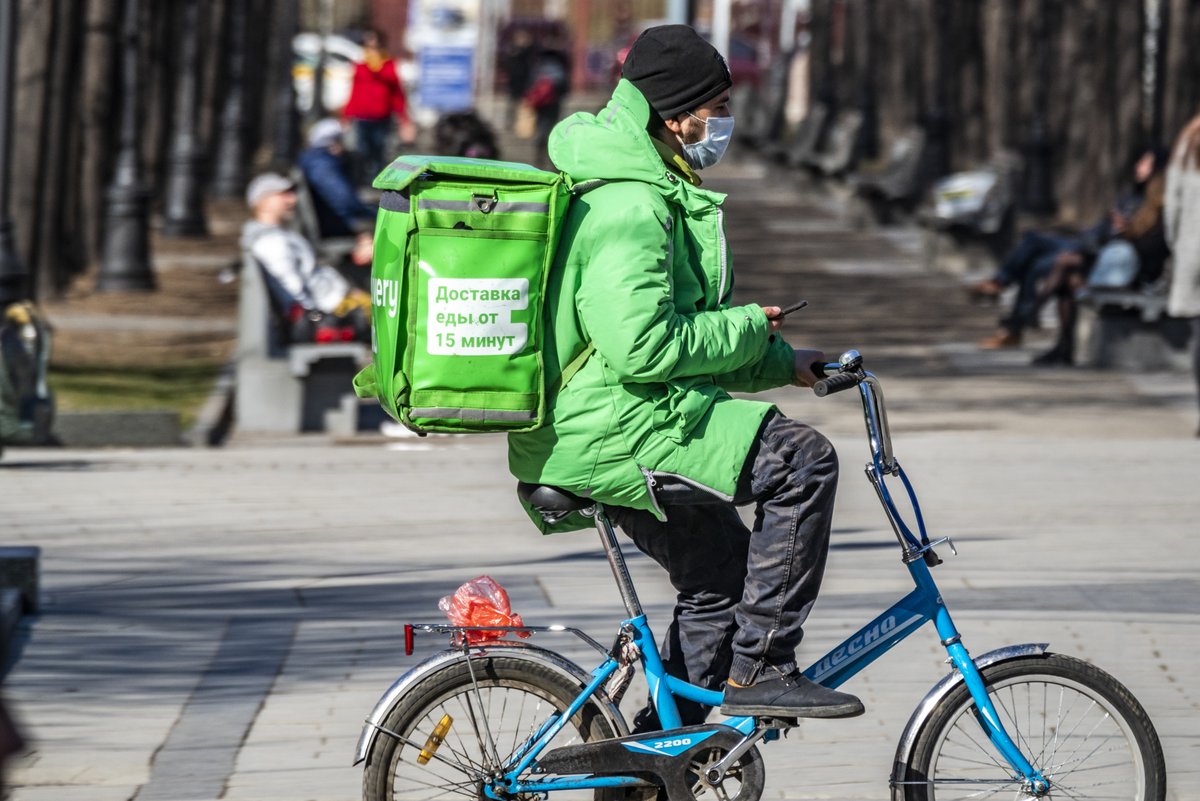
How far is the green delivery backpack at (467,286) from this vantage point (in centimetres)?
370

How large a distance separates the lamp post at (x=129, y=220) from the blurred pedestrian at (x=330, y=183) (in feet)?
14.0

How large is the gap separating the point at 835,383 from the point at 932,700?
0.73 m

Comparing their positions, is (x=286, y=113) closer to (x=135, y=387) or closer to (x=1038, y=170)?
(x=1038, y=170)

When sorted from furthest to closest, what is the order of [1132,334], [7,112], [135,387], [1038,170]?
[1038,170], [1132,334], [135,387], [7,112]

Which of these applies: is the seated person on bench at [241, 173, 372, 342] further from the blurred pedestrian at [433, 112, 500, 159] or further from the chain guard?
the chain guard

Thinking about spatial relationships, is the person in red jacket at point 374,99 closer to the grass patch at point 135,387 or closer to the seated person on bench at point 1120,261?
the grass patch at point 135,387

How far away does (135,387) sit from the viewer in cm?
1328

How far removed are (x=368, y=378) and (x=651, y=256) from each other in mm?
834

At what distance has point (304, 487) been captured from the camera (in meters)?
9.36

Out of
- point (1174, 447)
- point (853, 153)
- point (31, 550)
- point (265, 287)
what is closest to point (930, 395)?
point (1174, 447)

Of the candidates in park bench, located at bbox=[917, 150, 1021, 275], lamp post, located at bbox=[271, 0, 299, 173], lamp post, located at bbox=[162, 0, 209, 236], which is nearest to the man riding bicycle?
park bench, located at bbox=[917, 150, 1021, 275]

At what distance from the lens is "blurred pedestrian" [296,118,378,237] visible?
1401 cm

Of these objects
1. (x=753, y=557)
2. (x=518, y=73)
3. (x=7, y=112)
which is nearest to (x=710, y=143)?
(x=753, y=557)

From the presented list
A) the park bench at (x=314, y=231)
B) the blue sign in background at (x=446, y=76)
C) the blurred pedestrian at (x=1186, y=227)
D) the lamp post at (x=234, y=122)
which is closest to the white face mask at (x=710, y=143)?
the blurred pedestrian at (x=1186, y=227)
